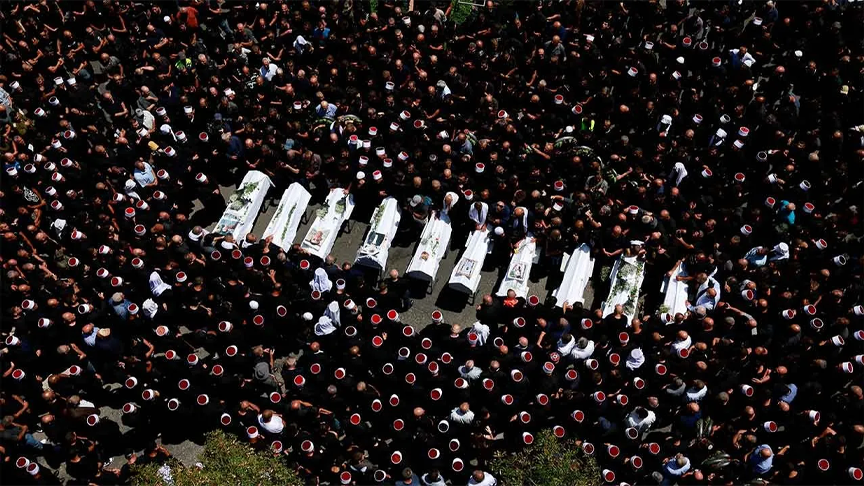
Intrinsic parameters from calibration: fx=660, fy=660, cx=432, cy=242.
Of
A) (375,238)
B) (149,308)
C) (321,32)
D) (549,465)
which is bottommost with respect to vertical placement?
(149,308)

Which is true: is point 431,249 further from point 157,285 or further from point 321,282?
point 157,285

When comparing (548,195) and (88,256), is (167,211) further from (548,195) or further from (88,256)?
(548,195)

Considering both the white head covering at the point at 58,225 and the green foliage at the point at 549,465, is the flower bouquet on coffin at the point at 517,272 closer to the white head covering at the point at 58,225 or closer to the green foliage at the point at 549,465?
the green foliage at the point at 549,465

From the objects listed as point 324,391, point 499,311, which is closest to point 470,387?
point 499,311

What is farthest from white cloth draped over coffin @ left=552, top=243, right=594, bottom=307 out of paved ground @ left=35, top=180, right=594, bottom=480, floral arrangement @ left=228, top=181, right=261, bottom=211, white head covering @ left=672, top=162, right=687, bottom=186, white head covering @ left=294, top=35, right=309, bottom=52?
white head covering @ left=294, top=35, right=309, bottom=52

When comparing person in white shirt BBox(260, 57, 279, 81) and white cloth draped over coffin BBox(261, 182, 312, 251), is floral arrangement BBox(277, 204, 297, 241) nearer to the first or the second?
white cloth draped over coffin BBox(261, 182, 312, 251)

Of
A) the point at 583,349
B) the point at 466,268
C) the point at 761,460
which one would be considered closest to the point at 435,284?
the point at 466,268
